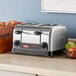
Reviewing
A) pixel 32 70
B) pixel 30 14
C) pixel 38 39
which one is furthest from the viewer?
pixel 30 14

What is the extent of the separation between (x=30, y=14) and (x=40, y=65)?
66 cm

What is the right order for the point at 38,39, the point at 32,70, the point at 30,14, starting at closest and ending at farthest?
the point at 32,70, the point at 38,39, the point at 30,14

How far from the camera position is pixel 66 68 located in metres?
1.25

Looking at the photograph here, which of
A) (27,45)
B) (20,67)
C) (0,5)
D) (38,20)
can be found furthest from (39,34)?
(0,5)

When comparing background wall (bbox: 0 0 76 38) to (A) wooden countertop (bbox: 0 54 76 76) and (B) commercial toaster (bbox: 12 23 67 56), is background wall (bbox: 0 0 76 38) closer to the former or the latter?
(B) commercial toaster (bbox: 12 23 67 56)

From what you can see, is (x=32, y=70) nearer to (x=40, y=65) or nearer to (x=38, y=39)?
(x=40, y=65)

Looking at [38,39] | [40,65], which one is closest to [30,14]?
[38,39]

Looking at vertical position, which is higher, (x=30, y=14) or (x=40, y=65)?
(x=30, y=14)

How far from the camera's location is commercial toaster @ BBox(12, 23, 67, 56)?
4.78 feet

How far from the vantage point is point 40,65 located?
1.30 m

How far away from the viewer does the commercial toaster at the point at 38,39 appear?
4.78 ft

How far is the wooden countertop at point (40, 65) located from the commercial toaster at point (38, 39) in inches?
1.9

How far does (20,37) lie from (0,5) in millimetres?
546

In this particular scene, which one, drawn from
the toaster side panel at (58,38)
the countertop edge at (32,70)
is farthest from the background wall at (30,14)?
the countertop edge at (32,70)
